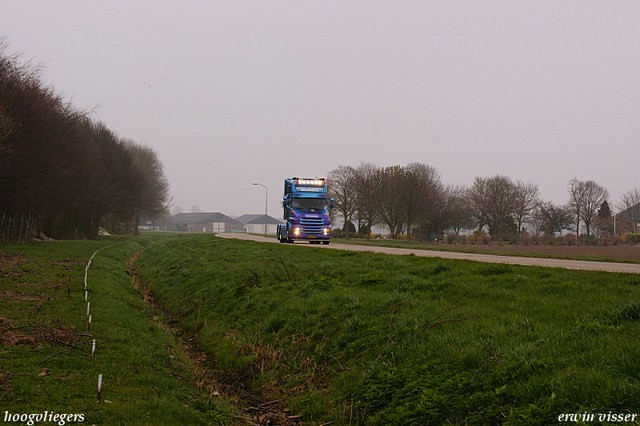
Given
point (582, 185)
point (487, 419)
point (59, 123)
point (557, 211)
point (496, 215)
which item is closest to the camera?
point (487, 419)

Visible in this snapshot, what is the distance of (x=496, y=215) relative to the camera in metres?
76.1

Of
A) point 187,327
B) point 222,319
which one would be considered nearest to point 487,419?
point 222,319

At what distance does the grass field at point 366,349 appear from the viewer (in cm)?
566

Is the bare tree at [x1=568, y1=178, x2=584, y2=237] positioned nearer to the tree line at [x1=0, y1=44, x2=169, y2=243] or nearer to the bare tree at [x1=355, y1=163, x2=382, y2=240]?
the bare tree at [x1=355, y1=163, x2=382, y2=240]

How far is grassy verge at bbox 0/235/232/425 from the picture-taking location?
5.90 meters

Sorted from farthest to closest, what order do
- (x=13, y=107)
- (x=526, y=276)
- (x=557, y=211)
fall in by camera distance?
(x=557, y=211), (x=13, y=107), (x=526, y=276)

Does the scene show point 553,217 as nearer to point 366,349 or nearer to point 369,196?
point 369,196

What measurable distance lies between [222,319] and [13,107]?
979 inches

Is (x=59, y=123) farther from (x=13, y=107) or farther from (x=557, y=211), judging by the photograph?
(x=557, y=211)

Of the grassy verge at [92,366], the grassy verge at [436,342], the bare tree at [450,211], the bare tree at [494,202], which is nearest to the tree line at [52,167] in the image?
the grassy verge at [92,366]

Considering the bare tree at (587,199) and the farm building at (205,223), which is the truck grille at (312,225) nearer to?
the bare tree at (587,199)

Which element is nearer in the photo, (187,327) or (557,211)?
(187,327)

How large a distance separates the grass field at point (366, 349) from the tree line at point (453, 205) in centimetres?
4961

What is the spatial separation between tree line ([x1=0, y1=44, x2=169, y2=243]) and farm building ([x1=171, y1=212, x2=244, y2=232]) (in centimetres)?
10883
